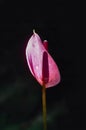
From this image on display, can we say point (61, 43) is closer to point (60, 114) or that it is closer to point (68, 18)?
point (68, 18)

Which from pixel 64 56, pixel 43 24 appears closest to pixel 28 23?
pixel 43 24

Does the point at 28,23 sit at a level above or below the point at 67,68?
above

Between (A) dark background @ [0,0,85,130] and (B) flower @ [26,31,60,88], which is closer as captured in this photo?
(B) flower @ [26,31,60,88]

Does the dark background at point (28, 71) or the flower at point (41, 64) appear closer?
the flower at point (41, 64)
